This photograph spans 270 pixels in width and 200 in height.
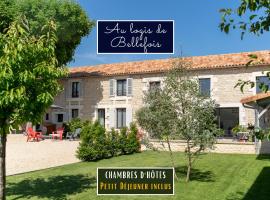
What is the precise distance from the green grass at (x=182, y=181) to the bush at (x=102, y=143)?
0.81 m

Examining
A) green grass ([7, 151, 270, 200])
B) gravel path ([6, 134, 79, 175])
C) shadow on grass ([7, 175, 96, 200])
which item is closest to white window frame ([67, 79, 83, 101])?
gravel path ([6, 134, 79, 175])

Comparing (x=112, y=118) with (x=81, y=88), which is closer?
(x=112, y=118)

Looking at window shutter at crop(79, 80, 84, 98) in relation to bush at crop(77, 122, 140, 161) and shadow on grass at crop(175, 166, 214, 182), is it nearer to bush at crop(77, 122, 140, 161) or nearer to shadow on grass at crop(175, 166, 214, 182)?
bush at crop(77, 122, 140, 161)

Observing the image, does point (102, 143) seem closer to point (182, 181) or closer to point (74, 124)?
point (182, 181)

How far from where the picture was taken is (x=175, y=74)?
11531 millimetres

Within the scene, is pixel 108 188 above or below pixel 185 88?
below

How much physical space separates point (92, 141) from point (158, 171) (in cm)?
1230

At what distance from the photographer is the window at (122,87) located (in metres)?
30.2

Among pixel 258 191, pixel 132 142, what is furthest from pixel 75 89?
pixel 258 191

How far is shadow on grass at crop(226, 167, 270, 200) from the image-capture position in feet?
30.9

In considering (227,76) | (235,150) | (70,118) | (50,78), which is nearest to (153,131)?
(50,78)

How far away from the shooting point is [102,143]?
17750 mm

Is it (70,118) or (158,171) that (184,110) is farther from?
(70,118)

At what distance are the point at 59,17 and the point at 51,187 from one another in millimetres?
21670
